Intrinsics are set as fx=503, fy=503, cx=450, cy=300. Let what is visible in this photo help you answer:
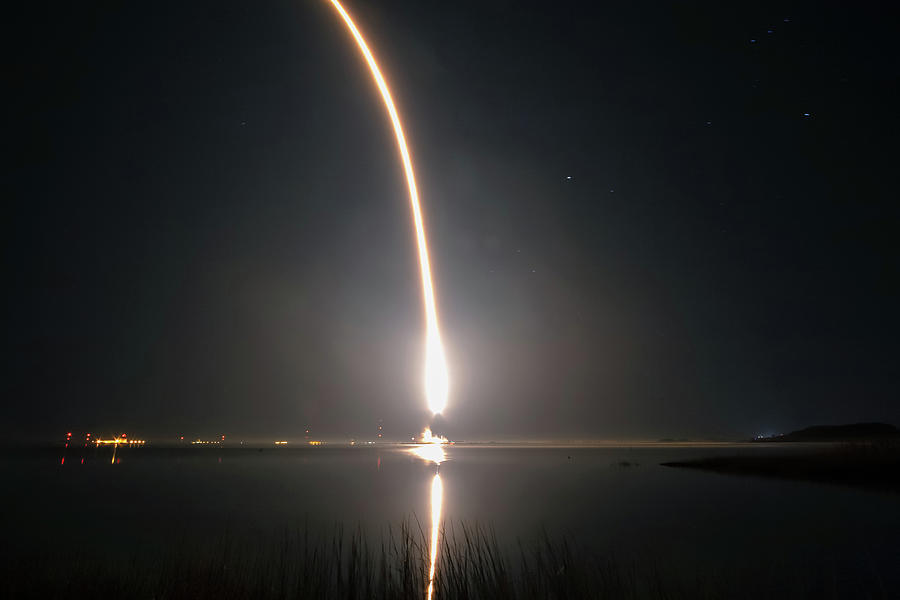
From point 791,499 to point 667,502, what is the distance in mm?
5863

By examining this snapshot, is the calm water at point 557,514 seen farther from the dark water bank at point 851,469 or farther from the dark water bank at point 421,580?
the dark water bank at point 851,469

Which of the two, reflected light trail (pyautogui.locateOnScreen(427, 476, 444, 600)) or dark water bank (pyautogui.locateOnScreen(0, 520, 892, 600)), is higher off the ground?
dark water bank (pyautogui.locateOnScreen(0, 520, 892, 600))

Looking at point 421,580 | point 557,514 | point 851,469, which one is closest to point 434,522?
point 557,514

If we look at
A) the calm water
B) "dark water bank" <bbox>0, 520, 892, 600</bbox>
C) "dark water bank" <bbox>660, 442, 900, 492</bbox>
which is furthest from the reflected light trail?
"dark water bank" <bbox>660, 442, 900, 492</bbox>

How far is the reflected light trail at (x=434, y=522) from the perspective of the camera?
1206 cm

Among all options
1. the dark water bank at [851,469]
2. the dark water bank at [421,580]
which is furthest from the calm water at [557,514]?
the dark water bank at [851,469]

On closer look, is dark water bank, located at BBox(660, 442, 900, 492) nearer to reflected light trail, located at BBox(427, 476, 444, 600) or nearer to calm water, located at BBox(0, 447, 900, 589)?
calm water, located at BBox(0, 447, 900, 589)

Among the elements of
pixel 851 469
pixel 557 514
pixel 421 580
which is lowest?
pixel 557 514

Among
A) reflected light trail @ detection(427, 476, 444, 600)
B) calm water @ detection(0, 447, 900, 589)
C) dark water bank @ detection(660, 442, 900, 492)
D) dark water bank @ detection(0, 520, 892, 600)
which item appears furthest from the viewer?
dark water bank @ detection(660, 442, 900, 492)

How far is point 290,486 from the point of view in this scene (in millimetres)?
40562

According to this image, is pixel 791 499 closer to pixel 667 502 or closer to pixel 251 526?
pixel 667 502

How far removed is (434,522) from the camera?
22781 mm

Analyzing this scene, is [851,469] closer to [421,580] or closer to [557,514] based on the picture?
[557,514]

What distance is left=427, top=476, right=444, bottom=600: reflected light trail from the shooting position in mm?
12058
